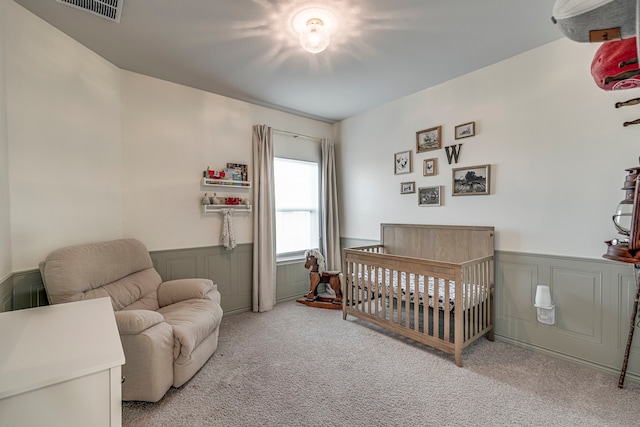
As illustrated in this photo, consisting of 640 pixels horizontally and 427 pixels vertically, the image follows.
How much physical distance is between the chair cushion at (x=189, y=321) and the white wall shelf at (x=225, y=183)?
4.46 ft

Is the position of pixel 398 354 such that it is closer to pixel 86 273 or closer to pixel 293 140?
pixel 86 273

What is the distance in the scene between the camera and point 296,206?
4152 millimetres

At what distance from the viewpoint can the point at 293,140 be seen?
4062 mm

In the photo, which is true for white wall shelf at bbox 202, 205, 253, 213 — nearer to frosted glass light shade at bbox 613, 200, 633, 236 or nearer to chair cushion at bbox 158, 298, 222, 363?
chair cushion at bbox 158, 298, 222, 363

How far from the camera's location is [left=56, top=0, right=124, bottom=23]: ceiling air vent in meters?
1.85

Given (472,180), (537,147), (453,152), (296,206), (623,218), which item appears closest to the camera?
(623,218)

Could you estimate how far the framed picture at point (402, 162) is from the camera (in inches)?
137

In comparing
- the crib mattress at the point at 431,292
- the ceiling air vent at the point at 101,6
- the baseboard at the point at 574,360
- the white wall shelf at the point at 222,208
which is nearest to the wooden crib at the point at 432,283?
the crib mattress at the point at 431,292

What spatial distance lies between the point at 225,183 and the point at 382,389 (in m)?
2.65

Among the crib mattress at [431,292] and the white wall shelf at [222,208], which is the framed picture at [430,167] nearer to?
the crib mattress at [431,292]

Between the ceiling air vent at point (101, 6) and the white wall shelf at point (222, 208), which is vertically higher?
the ceiling air vent at point (101, 6)

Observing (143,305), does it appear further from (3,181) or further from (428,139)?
(428,139)

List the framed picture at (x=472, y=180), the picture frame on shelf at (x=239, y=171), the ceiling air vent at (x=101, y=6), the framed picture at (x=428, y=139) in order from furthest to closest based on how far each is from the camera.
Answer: the picture frame on shelf at (x=239, y=171)
the framed picture at (x=428, y=139)
the framed picture at (x=472, y=180)
the ceiling air vent at (x=101, y=6)

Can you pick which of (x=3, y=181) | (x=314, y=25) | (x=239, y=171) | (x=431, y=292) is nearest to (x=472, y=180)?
(x=431, y=292)
